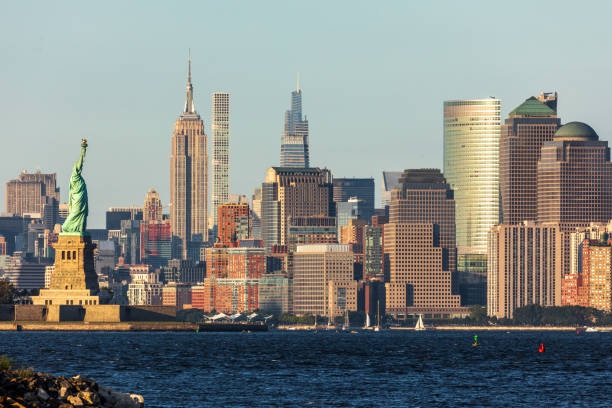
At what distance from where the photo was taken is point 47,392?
2315 inches

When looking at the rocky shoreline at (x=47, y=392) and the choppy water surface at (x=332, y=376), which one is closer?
the rocky shoreline at (x=47, y=392)

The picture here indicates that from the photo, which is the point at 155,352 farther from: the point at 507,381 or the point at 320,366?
the point at 507,381

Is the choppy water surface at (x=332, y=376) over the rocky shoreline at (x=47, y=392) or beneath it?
beneath

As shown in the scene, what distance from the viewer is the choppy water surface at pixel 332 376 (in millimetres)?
104062

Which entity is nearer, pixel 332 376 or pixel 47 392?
pixel 47 392

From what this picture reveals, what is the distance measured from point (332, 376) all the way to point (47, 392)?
73231 millimetres

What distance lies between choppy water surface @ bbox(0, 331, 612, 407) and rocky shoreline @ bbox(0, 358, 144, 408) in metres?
33.3

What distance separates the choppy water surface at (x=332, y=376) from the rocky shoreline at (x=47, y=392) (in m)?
33.3

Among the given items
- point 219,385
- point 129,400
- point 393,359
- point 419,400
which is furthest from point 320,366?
point 129,400

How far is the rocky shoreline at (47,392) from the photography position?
188ft

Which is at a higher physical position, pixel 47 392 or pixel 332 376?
pixel 47 392

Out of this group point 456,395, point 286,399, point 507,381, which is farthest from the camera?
point 507,381

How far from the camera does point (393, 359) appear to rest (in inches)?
6772

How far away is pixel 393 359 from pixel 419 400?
68.1 meters
